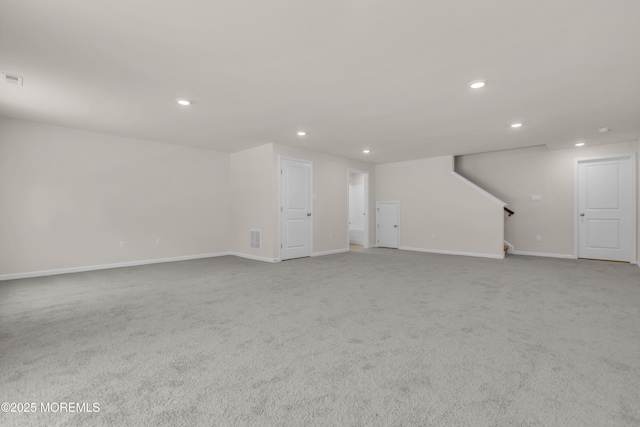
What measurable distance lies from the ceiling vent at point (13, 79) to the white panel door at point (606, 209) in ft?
29.9

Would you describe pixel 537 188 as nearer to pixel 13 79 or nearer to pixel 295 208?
pixel 295 208

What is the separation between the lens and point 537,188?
22.4ft

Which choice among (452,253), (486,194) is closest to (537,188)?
(486,194)

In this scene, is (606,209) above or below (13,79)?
below

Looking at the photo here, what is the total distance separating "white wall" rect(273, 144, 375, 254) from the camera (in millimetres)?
6879

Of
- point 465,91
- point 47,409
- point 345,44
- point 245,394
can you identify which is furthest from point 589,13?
point 47,409

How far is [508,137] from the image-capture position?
223 inches

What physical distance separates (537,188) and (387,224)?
3.51 metres

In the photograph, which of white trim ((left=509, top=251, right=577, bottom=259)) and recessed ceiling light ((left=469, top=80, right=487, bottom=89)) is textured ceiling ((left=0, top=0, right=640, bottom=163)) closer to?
recessed ceiling light ((left=469, top=80, right=487, bottom=89))

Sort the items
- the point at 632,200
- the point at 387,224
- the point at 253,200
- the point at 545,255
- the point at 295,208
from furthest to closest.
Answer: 1. the point at 387,224
2. the point at 545,255
3. the point at 253,200
4. the point at 295,208
5. the point at 632,200

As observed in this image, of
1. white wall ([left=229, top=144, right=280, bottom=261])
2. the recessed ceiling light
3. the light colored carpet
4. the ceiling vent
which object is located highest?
the ceiling vent

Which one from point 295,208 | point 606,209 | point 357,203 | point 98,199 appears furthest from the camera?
point 357,203

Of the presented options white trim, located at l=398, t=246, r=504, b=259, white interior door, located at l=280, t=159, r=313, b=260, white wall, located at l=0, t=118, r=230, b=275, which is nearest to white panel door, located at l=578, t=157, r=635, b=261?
white trim, located at l=398, t=246, r=504, b=259

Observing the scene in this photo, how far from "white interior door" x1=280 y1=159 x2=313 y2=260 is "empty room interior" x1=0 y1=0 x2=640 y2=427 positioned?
0.05 meters
